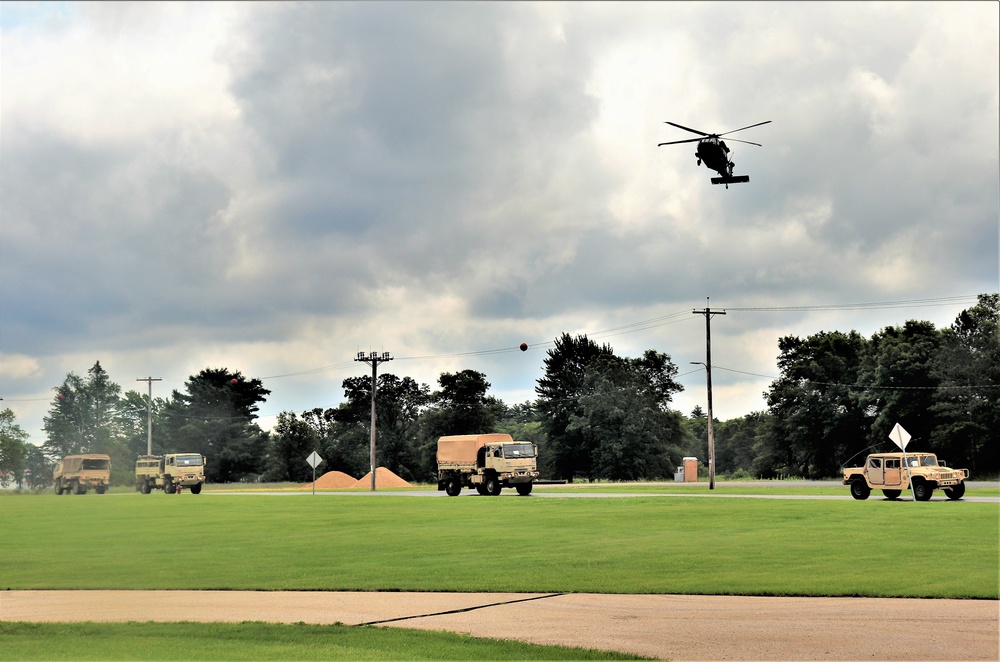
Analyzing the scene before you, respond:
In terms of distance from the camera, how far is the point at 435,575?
17.8m

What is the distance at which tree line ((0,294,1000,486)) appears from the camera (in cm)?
8062

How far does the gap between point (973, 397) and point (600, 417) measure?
3526 cm

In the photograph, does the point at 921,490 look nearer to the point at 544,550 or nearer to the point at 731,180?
the point at 731,180

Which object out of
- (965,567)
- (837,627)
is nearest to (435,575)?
(837,627)

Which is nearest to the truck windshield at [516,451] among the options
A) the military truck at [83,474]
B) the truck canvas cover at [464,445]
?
the truck canvas cover at [464,445]

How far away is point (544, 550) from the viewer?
A: 22.1 m

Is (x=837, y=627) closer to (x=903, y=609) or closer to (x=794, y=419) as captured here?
(x=903, y=609)

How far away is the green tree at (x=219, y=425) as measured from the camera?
124250 mm

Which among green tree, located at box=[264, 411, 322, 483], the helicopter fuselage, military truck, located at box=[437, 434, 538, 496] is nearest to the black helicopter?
the helicopter fuselage

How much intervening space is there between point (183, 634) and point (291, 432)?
4565 inches

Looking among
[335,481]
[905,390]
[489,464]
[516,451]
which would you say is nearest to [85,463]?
[335,481]

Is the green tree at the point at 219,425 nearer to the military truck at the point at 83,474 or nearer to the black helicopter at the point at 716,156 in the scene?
the military truck at the point at 83,474

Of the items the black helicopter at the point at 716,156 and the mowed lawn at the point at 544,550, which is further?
the black helicopter at the point at 716,156

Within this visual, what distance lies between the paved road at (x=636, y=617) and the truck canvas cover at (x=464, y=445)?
3779 centimetres
